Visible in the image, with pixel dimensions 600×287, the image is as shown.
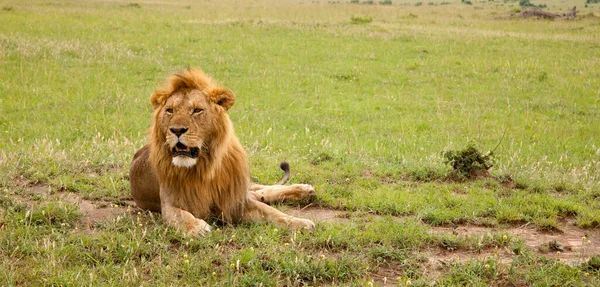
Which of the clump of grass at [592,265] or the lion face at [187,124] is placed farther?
the lion face at [187,124]

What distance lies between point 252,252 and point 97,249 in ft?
3.76

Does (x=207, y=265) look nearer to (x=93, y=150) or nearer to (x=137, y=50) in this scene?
(x=93, y=150)

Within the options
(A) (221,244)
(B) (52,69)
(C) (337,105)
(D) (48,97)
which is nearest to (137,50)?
(B) (52,69)

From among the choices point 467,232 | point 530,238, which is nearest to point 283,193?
point 467,232

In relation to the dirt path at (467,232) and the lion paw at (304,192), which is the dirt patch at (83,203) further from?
the lion paw at (304,192)

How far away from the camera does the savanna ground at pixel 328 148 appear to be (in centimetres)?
472

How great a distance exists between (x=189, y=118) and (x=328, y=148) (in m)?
3.95

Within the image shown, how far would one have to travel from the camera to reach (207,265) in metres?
4.61

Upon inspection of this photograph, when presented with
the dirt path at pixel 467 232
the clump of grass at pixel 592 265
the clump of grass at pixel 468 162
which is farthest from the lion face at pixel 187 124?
the clump of grass at pixel 468 162

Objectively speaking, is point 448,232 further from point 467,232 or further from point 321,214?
point 321,214

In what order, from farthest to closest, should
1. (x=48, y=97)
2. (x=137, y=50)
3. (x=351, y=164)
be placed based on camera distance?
(x=137, y=50)
(x=48, y=97)
(x=351, y=164)

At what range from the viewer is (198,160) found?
17.7ft

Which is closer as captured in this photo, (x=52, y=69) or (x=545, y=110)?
(x=545, y=110)

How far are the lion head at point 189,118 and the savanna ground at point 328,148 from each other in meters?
0.68
